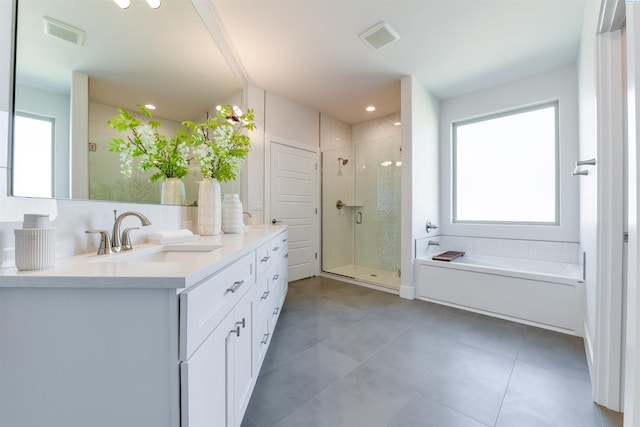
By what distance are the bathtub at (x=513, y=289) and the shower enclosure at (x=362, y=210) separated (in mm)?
666

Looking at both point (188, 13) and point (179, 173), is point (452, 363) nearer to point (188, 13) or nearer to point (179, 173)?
point (179, 173)

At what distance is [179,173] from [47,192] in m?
0.79

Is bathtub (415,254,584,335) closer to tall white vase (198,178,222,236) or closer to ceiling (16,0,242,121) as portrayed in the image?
tall white vase (198,178,222,236)

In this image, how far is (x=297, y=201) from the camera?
3.58 metres

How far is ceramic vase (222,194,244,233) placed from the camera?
1879 mm

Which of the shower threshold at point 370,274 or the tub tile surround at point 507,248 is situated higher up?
the tub tile surround at point 507,248

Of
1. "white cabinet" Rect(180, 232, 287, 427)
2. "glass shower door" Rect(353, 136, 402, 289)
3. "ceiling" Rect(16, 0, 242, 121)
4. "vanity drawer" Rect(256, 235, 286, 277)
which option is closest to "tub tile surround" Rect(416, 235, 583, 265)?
"glass shower door" Rect(353, 136, 402, 289)

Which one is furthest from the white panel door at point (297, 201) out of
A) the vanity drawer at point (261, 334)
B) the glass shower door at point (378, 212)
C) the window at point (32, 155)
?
the window at point (32, 155)

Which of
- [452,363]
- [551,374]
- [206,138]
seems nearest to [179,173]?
[206,138]

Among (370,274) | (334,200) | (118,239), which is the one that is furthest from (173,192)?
(370,274)

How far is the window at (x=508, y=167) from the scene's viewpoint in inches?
111

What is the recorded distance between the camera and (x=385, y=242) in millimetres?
3582

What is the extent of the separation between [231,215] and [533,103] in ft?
11.5

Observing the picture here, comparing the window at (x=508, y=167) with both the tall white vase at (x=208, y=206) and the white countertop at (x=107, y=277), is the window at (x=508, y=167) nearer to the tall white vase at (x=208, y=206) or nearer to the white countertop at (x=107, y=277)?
the tall white vase at (x=208, y=206)
